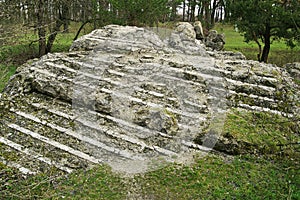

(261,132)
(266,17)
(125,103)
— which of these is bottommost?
(261,132)

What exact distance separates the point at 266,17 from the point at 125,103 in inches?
392

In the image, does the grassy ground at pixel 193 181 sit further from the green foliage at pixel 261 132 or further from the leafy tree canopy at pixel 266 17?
the leafy tree canopy at pixel 266 17

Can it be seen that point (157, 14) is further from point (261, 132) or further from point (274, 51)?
point (261, 132)

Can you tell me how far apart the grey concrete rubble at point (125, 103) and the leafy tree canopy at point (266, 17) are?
18.6ft

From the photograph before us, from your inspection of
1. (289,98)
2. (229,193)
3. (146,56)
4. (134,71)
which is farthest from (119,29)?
(229,193)

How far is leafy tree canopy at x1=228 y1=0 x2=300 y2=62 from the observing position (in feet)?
48.3

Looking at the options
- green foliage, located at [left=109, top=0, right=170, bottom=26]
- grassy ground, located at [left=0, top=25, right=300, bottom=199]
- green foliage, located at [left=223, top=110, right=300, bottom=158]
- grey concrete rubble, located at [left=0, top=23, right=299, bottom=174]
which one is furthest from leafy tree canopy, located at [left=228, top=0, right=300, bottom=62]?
grassy ground, located at [left=0, top=25, right=300, bottom=199]

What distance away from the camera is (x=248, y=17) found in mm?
16031

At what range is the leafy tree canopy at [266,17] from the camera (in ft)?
48.3

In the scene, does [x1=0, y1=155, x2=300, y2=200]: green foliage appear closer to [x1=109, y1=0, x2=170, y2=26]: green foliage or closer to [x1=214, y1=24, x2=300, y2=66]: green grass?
[x1=109, y1=0, x2=170, y2=26]: green foliage

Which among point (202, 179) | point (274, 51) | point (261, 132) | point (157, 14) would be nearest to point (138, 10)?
point (157, 14)

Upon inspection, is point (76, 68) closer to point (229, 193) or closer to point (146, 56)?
point (146, 56)

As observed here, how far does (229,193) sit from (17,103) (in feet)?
19.2

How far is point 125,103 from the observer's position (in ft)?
27.2
